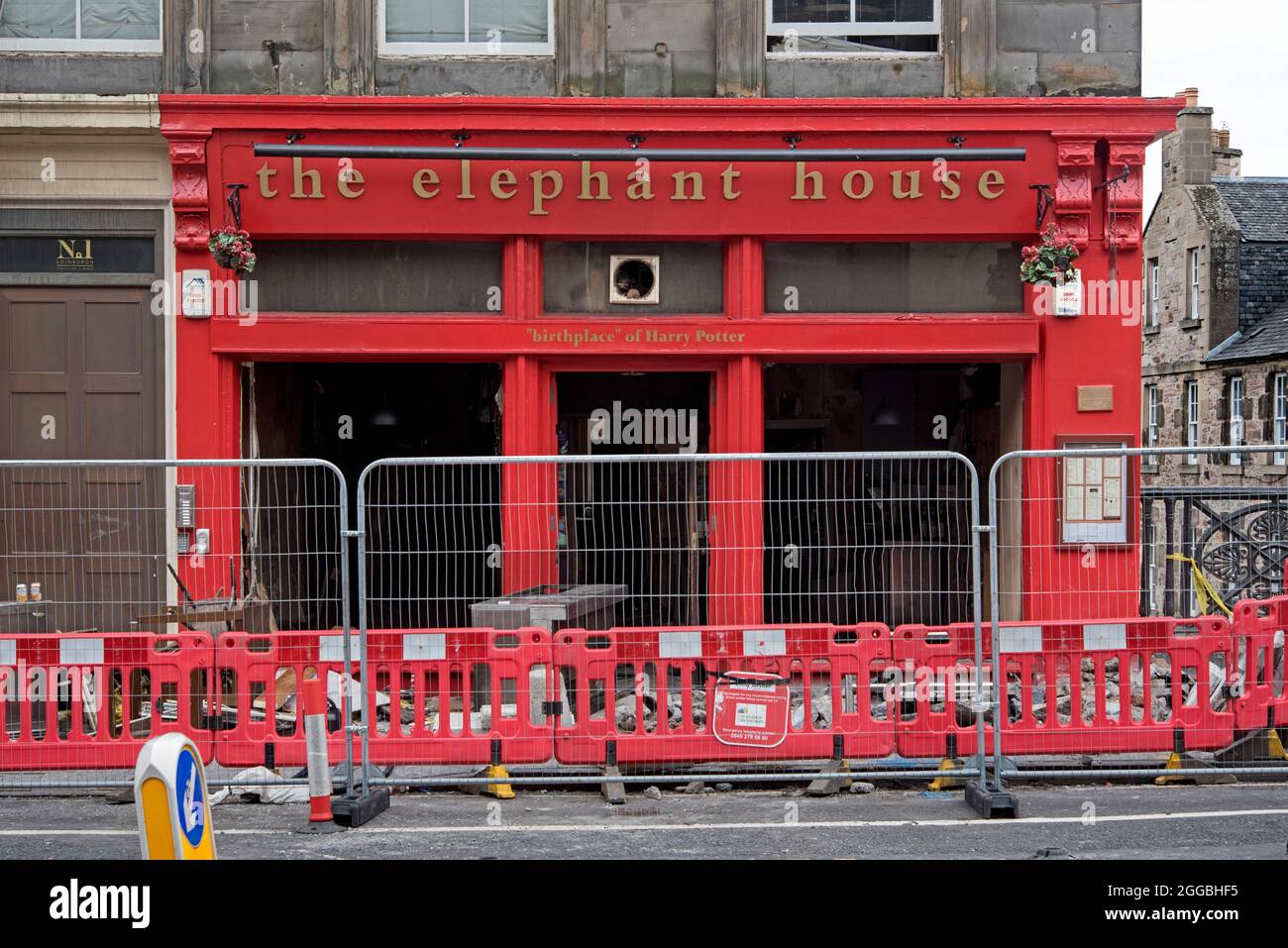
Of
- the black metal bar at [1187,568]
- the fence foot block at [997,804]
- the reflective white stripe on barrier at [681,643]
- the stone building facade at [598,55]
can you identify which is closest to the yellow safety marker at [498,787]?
the reflective white stripe on barrier at [681,643]

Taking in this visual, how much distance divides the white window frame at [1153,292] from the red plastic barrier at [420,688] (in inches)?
1280

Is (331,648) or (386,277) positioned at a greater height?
(386,277)

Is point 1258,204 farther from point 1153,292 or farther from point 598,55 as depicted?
point 598,55

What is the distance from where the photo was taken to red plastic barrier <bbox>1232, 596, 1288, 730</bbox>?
8.68 meters

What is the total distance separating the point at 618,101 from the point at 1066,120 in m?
4.23

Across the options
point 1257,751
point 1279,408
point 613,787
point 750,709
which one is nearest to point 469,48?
point 750,709

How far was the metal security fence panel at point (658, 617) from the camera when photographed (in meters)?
8.54

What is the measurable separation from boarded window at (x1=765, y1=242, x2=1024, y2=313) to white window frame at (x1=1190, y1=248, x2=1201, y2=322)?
2396 centimetres

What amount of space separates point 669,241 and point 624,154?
3.14ft

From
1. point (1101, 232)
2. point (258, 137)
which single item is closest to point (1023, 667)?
point (1101, 232)

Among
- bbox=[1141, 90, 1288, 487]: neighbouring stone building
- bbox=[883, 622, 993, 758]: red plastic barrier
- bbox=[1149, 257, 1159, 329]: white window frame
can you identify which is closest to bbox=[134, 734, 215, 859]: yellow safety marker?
bbox=[883, 622, 993, 758]: red plastic barrier

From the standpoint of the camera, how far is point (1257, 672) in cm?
895

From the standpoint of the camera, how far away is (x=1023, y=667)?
28.2ft

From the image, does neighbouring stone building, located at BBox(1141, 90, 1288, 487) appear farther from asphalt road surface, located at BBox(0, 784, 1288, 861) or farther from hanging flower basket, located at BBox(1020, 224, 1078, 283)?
asphalt road surface, located at BBox(0, 784, 1288, 861)
